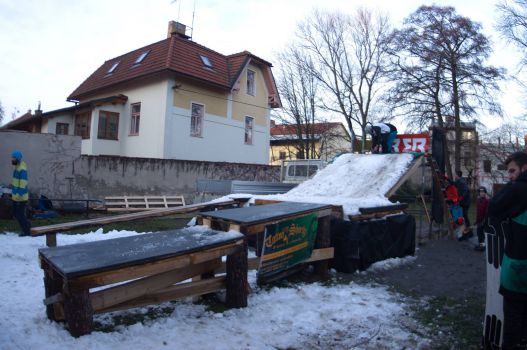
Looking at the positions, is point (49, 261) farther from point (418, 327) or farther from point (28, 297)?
point (418, 327)

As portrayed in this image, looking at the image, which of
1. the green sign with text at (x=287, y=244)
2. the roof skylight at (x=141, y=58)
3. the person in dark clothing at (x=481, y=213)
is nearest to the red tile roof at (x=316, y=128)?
the roof skylight at (x=141, y=58)

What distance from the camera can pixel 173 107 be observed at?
20125 mm

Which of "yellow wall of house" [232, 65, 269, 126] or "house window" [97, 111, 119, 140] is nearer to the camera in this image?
"house window" [97, 111, 119, 140]

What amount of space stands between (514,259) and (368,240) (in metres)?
3.46

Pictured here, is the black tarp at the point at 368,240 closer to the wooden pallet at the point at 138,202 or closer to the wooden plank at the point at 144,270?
the wooden plank at the point at 144,270

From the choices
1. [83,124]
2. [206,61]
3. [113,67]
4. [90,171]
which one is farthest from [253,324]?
[113,67]

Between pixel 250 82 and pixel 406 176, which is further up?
pixel 250 82

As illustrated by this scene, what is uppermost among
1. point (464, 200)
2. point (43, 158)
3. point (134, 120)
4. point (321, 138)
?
point (321, 138)

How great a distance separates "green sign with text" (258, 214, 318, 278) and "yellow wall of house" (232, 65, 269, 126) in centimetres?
1883

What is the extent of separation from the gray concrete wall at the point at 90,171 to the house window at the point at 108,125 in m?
5.55

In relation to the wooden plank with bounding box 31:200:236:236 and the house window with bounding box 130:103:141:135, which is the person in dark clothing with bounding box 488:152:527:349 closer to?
the wooden plank with bounding box 31:200:236:236

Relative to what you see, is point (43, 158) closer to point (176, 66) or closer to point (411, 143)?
point (176, 66)

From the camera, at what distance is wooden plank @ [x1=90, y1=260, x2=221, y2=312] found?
11.8ft

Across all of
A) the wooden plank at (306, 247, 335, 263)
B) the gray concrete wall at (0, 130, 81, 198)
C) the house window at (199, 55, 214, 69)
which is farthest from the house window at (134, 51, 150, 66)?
the wooden plank at (306, 247, 335, 263)
